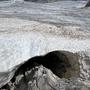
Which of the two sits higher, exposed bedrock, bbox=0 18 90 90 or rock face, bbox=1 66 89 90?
exposed bedrock, bbox=0 18 90 90

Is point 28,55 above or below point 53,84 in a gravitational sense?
above

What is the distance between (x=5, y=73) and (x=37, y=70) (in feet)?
0.99

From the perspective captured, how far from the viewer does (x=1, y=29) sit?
2.22 meters

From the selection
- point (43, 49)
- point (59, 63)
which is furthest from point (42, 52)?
point (59, 63)

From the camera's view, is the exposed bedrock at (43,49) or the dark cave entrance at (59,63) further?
the dark cave entrance at (59,63)

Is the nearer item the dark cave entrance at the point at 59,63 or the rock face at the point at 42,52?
the rock face at the point at 42,52

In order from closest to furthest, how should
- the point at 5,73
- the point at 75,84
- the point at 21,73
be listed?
the point at 5,73, the point at 75,84, the point at 21,73

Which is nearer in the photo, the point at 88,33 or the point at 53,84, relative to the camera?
the point at 53,84

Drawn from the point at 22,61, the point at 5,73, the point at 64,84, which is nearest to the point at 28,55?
the point at 22,61

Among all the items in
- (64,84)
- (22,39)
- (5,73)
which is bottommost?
(64,84)

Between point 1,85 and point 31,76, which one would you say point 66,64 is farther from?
point 1,85

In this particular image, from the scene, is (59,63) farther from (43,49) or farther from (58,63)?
(43,49)

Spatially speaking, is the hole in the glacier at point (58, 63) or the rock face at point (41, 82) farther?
the hole in the glacier at point (58, 63)

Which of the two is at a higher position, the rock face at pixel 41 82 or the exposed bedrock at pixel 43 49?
the exposed bedrock at pixel 43 49
